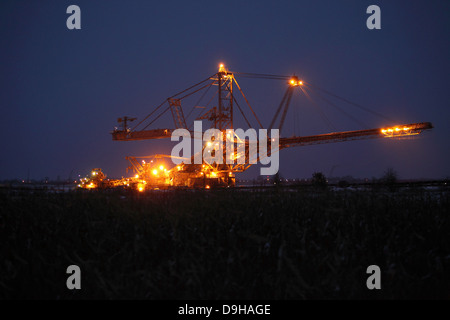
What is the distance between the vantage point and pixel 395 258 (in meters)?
5.02

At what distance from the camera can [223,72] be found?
1497 inches

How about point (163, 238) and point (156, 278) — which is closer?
point (156, 278)

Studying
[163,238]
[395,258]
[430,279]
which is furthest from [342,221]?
[163,238]

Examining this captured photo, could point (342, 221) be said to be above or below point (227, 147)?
below

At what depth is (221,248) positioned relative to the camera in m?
4.73

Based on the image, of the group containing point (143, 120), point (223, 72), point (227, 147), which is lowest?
point (227, 147)

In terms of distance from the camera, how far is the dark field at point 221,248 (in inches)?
169

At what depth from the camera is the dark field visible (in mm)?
4297

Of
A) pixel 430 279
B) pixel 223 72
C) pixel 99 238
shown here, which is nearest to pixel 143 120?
pixel 223 72
